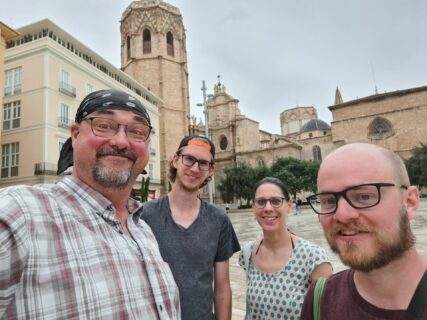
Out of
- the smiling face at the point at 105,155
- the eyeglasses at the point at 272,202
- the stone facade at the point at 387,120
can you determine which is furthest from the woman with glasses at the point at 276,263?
the stone facade at the point at 387,120

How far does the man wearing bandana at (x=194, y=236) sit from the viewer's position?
6.28ft

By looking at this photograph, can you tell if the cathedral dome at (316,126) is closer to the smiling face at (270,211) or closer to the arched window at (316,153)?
the arched window at (316,153)

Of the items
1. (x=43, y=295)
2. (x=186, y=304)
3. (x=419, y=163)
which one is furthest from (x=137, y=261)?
(x=419, y=163)

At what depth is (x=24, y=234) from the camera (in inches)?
35.7

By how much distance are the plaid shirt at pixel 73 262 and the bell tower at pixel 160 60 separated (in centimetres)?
3430

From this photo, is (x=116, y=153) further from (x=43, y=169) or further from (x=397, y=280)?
(x=43, y=169)

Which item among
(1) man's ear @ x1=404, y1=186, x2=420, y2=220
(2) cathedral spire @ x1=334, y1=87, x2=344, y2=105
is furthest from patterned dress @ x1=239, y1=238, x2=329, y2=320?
(2) cathedral spire @ x1=334, y1=87, x2=344, y2=105

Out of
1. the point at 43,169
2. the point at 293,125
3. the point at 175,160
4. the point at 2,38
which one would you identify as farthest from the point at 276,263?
the point at 293,125

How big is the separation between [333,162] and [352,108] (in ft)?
152

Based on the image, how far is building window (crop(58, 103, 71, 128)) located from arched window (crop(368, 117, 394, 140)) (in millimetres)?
38887

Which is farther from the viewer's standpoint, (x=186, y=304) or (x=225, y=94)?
(x=225, y=94)

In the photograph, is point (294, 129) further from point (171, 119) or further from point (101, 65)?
point (101, 65)

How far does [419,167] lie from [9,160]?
128 ft

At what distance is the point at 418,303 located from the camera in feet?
3.14
